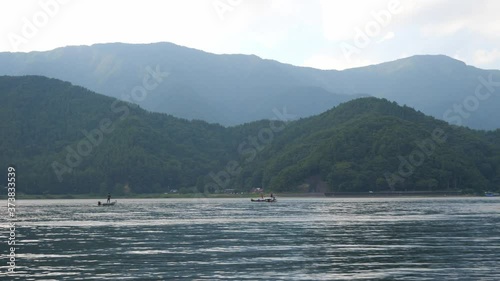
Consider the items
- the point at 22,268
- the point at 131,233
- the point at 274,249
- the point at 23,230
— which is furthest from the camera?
the point at 23,230

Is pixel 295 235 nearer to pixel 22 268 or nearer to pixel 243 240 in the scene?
pixel 243 240

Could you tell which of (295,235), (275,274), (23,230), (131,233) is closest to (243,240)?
(295,235)

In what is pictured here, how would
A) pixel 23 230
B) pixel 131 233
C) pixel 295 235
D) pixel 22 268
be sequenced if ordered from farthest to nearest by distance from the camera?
1. pixel 23 230
2. pixel 131 233
3. pixel 295 235
4. pixel 22 268

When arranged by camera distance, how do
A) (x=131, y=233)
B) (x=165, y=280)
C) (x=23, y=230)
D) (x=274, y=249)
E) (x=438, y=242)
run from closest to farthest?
(x=165, y=280) < (x=274, y=249) < (x=438, y=242) < (x=131, y=233) < (x=23, y=230)

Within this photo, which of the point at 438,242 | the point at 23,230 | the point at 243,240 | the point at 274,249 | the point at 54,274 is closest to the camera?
the point at 54,274

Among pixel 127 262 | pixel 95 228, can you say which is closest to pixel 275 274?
pixel 127 262

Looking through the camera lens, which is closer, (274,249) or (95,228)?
(274,249)

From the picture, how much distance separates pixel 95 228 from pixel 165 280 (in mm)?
61082

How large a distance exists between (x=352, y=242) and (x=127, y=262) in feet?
92.7

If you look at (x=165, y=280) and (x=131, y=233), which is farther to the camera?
(x=131, y=233)

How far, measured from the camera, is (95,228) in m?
110

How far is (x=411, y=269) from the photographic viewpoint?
56.1 metres

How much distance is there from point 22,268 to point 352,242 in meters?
37.0

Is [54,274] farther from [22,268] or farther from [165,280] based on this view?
[165,280]
